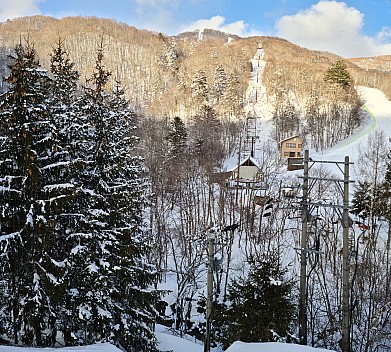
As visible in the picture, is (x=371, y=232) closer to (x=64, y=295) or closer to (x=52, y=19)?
(x=64, y=295)

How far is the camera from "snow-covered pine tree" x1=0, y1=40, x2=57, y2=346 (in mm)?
7711

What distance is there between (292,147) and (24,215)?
38.9 metres

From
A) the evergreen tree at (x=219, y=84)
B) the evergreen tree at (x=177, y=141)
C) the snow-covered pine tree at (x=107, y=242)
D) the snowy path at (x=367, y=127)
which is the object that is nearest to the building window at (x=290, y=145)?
the snowy path at (x=367, y=127)

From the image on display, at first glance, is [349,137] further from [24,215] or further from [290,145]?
[24,215]

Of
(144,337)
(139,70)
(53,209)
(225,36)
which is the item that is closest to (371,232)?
(144,337)

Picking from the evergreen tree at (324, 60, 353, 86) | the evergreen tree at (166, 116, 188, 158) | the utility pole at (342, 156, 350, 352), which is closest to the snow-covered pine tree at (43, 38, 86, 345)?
the utility pole at (342, 156, 350, 352)

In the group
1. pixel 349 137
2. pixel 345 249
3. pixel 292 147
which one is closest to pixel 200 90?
pixel 292 147

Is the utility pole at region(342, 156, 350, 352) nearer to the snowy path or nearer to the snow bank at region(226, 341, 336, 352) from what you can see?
the snow bank at region(226, 341, 336, 352)

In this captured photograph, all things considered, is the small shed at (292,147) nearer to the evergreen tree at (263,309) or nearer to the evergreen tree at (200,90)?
the evergreen tree at (200,90)

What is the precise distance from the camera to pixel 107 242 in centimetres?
921

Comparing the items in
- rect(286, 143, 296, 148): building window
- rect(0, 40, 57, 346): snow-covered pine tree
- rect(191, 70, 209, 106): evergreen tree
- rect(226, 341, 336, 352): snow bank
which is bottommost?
rect(226, 341, 336, 352): snow bank

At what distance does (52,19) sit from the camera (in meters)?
130

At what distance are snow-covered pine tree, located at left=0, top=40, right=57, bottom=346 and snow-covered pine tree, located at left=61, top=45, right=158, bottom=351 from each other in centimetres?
85

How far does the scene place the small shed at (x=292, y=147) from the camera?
43062 millimetres
